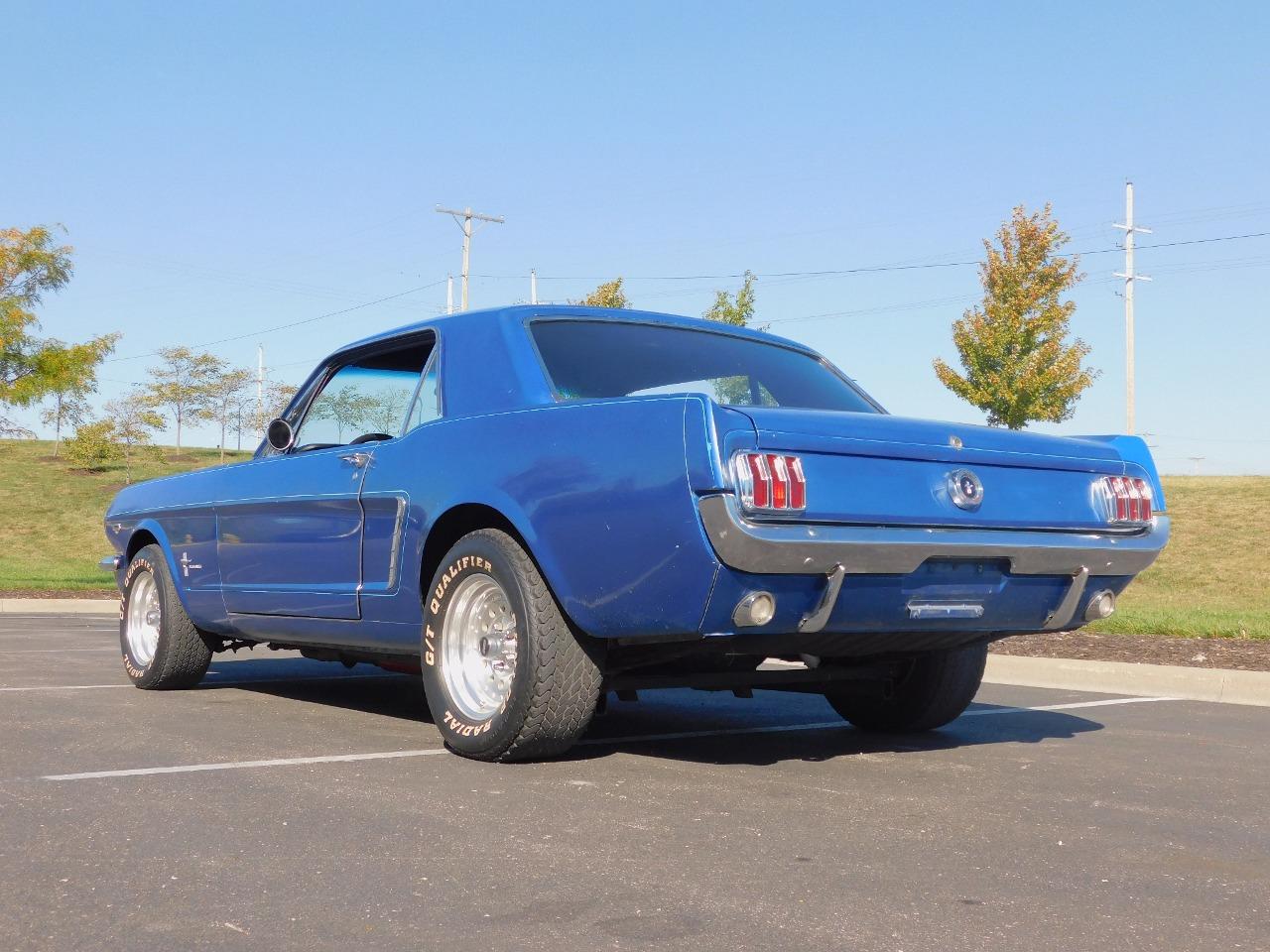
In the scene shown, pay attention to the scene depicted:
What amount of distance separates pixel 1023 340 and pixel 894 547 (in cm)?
3034

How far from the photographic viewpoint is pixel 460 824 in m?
4.05

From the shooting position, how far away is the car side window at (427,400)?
5816 mm

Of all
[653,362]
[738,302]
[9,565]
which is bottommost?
[9,565]

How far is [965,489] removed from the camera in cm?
482

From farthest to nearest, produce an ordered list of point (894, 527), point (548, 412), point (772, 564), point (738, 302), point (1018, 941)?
point (738, 302) < point (548, 412) < point (894, 527) < point (772, 564) < point (1018, 941)

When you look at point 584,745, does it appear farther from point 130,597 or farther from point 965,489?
point 130,597

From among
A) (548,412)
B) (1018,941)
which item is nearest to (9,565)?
(548,412)

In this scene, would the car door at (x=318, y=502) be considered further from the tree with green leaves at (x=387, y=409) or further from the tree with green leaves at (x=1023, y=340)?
the tree with green leaves at (x=1023, y=340)

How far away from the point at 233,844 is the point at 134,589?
178 inches

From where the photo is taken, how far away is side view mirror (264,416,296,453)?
22.0ft

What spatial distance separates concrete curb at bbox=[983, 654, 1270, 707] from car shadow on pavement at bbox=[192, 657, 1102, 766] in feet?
5.21

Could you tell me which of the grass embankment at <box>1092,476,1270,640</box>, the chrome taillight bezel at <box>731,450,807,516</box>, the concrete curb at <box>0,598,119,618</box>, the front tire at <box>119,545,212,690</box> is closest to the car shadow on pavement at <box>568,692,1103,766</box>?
the chrome taillight bezel at <box>731,450,807,516</box>

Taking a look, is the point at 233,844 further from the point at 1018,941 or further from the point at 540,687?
the point at 1018,941

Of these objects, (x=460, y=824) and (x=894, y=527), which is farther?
(x=894, y=527)
